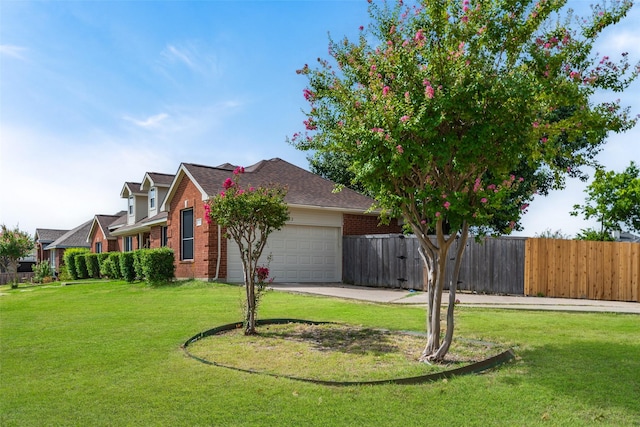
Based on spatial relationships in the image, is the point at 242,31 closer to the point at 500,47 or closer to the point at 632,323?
the point at 500,47

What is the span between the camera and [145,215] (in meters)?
28.5

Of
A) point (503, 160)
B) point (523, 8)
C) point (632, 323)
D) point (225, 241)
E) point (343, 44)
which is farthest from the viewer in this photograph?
point (225, 241)

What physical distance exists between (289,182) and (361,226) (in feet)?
11.2

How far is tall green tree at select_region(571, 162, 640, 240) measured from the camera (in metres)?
25.0

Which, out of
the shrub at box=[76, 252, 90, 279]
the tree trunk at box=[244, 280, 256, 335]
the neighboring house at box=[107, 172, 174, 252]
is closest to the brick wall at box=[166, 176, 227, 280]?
the neighboring house at box=[107, 172, 174, 252]

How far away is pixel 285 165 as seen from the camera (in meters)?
22.9

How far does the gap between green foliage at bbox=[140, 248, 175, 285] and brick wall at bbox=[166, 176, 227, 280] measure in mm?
618

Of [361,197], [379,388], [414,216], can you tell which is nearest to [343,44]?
[414,216]

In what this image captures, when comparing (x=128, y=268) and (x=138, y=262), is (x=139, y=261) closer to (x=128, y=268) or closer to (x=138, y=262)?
(x=138, y=262)

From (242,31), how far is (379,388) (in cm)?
742

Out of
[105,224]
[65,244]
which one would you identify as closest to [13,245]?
[105,224]

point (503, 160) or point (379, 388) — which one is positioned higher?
point (503, 160)

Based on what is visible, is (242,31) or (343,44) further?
(242,31)

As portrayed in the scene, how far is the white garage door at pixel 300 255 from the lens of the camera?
1877cm
